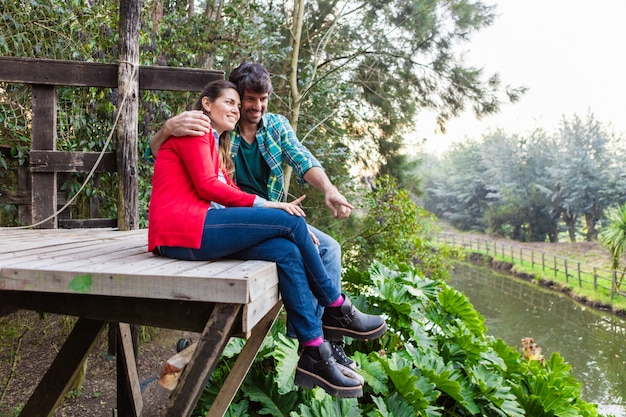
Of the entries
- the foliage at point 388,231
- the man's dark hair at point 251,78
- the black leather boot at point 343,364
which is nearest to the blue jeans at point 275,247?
the black leather boot at point 343,364

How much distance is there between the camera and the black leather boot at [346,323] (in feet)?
7.11

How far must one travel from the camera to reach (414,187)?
1174 cm

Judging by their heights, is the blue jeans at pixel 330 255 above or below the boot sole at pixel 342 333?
above

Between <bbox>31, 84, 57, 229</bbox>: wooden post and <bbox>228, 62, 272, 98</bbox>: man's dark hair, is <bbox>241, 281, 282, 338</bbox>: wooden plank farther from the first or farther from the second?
<bbox>31, 84, 57, 229</bbox>: wooden post

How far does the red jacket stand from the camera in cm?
191

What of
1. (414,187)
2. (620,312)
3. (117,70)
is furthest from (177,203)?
(620,312)

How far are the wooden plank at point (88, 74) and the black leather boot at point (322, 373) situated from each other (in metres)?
2.10

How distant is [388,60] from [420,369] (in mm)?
7737

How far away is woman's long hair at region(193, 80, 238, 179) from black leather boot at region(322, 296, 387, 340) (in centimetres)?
75

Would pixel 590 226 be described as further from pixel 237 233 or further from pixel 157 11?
pixel 237 233

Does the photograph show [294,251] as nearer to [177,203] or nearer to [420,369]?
[177,203]

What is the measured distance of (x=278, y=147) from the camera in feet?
8.25

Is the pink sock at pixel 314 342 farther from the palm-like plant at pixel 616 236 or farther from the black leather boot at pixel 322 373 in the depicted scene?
the palm-like plant at pixel 616 236

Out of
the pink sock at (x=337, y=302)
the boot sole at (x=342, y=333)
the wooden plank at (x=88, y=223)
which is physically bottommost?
the boot sole at (x=342, y=333)
